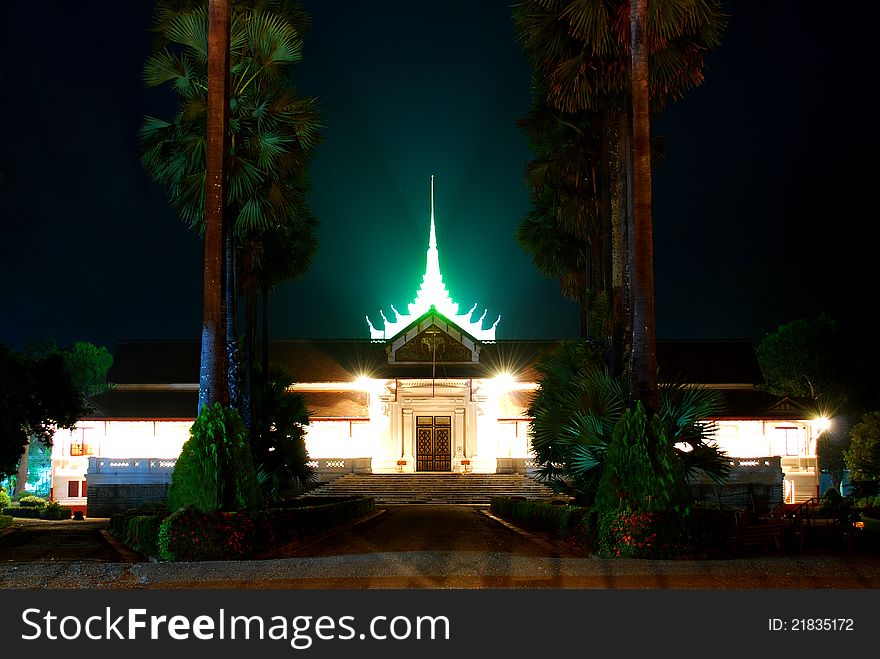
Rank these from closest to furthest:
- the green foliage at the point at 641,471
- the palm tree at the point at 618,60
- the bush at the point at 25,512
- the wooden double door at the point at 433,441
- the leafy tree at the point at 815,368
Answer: the green foliage at the point at 641,471 < the palm tree at the point at 618,60 < the bush at the point at 25,512 < the wooden double door at the point at 433,441 < the leafy tree at the point at 815,368

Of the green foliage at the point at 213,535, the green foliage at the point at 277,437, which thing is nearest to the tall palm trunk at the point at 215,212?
the green foliage at the point at 213,535

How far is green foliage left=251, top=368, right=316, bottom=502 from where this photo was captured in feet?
94.6

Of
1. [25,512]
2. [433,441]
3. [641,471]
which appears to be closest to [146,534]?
[641,471]

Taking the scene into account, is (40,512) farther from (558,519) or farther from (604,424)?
(604,424)

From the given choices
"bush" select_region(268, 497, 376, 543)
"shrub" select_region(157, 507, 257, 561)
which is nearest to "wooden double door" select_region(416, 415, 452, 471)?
"bush" select_region(268, 497, 376, 543)

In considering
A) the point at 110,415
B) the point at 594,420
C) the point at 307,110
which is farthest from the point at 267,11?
the point at 110,415

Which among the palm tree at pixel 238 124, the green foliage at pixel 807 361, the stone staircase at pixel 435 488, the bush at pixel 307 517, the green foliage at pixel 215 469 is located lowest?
the stone staircase at pixel 435 488

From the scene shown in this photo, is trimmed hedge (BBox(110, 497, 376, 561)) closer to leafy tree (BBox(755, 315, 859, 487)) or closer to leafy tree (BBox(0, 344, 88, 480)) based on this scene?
leafy tree (BBox(0, 344, 88, 480))

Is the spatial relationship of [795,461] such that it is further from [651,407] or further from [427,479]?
[651,407]

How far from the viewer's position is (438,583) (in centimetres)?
1295

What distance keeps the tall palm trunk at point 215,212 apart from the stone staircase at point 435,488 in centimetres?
2270

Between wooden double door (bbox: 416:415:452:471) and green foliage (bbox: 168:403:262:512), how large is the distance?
3363 centimetres

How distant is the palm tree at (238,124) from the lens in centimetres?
2317

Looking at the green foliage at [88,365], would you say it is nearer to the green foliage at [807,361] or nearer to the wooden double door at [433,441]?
the wooden double door at [433,441]
